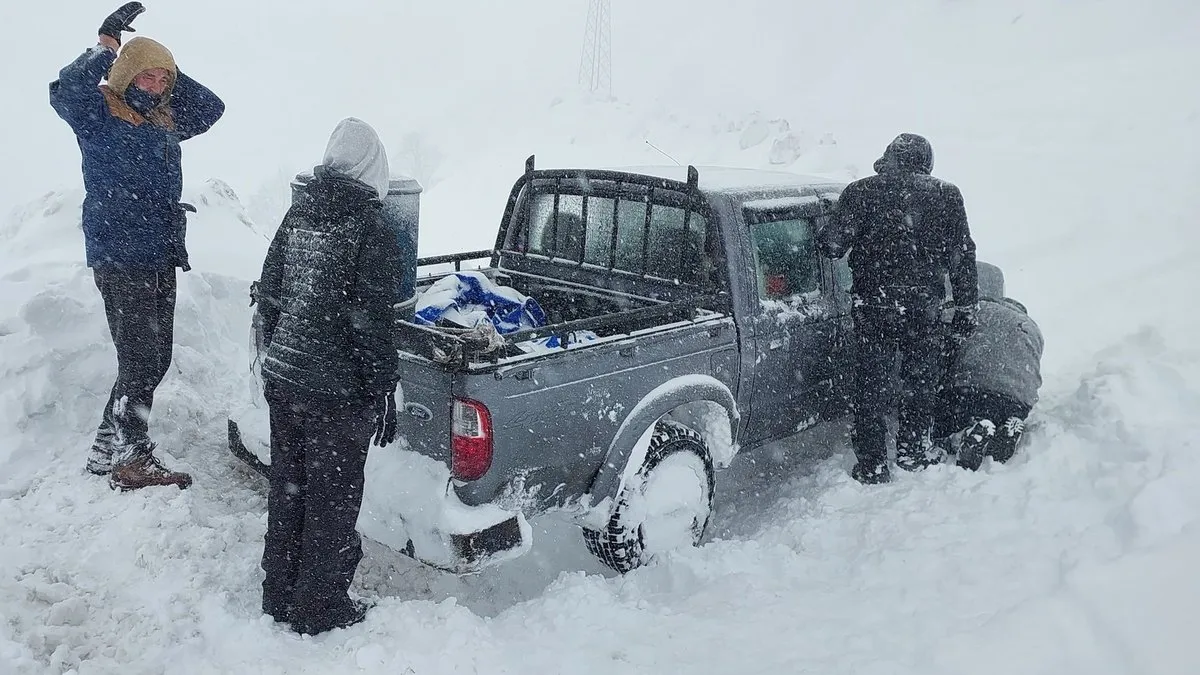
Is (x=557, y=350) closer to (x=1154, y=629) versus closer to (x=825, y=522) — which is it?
(x=825, y=522)

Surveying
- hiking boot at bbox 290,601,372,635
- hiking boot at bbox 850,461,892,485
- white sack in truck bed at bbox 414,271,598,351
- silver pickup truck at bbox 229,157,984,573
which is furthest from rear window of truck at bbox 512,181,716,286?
hiking boot at bbox 290,601,372,635

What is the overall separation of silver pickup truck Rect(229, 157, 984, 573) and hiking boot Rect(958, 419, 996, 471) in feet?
2.49

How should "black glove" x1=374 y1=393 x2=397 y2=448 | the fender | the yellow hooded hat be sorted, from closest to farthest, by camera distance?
"black glove" x1=374 y1=393 x2=397 y2=448
the fender
the yellow hooded hat

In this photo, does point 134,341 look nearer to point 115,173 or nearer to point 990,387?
point 115,173

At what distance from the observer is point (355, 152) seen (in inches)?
122

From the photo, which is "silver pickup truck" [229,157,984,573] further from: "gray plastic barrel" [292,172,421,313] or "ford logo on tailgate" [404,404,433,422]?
"gray plastic barrel" [292,172,421,313]

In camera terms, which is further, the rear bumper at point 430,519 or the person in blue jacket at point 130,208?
the person in blue jacket at point 130,208

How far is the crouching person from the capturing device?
480 centimetres

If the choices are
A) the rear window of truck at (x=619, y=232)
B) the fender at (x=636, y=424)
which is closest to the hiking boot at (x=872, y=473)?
the fender at (x=636, y=424)

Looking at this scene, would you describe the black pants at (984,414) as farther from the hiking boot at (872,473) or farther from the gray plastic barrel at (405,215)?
the gray plastic barrel at (405,215)

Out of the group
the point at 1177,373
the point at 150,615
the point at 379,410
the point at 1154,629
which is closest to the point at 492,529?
the point at 379,410

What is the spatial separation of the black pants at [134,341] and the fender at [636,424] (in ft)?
8.06

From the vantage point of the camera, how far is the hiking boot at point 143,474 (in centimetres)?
425

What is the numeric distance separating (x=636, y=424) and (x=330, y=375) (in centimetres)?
141
